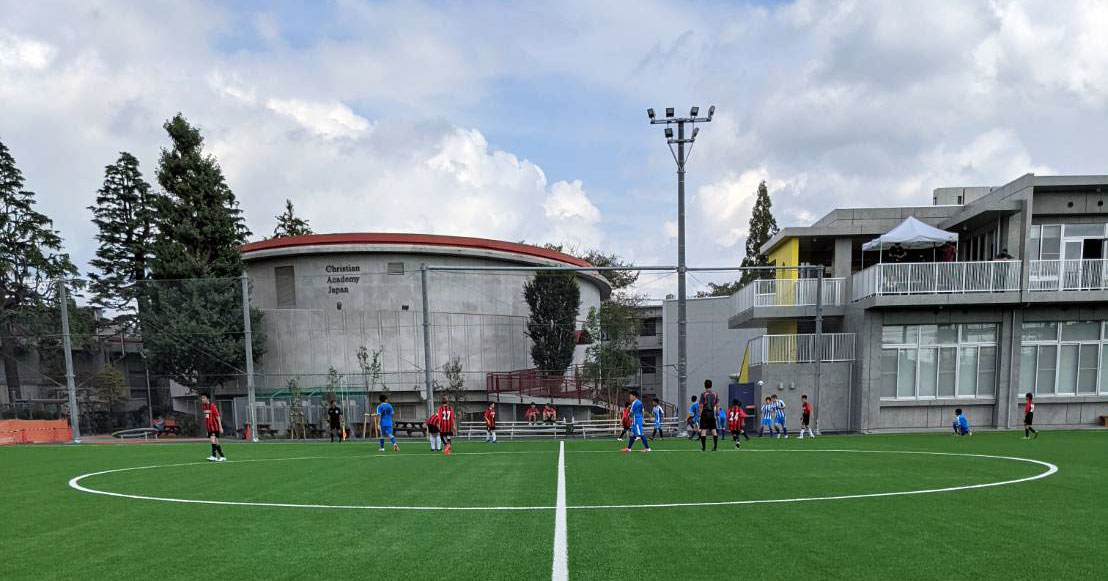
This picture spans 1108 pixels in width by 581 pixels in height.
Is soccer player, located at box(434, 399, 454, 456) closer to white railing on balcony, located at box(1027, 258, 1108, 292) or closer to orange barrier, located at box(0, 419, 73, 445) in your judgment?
orange barrier, located at box(0, 419, 73, 445)

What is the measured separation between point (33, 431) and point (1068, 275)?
1688 inches

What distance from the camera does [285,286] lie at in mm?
39312

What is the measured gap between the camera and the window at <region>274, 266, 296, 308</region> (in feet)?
128

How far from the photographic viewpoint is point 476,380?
37.5 meters

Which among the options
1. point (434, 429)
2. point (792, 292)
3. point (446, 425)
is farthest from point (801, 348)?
point (434, 429)

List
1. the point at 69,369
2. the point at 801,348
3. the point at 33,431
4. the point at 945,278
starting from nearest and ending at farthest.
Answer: the point at 945,278 < the point at 69,369 < the point at 801,348 < the point at 33,431

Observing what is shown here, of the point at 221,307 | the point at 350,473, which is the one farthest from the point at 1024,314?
the point at 221,307

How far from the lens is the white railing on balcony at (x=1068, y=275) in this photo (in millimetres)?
23562

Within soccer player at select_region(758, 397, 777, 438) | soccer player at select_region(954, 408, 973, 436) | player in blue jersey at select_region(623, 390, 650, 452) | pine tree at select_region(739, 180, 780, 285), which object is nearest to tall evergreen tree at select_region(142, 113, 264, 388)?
player in blue jersey at select_region(623, 390, 650, 452)

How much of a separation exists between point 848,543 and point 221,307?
102ft

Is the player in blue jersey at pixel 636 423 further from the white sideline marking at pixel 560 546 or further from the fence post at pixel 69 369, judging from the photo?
the fence post at pixel 69 369

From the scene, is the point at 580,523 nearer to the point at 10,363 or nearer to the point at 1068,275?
the point at 1068,275

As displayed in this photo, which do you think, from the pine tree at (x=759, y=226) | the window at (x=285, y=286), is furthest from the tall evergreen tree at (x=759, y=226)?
the window at (x=285, y=286)

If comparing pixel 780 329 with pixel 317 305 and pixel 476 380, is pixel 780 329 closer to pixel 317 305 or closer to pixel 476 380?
pixel 476 380
